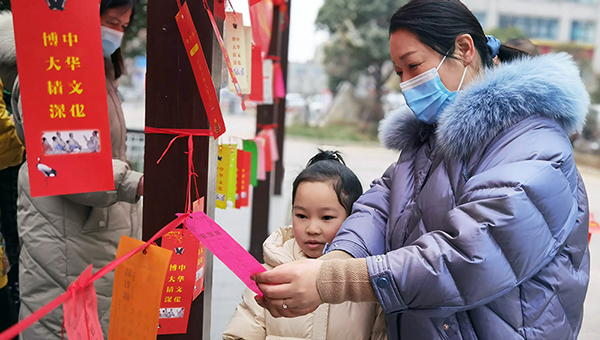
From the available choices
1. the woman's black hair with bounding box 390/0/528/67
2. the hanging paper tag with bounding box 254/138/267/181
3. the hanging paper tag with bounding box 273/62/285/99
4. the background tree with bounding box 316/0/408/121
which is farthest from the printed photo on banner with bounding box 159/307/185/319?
the background tree with bounding box 316/0/408/121

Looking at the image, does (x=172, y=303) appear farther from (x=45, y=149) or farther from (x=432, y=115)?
(x=432, y=115)

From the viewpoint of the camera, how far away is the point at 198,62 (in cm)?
154

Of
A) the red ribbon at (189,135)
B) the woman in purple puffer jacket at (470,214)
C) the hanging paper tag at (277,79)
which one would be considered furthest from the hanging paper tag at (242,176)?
the hanging paper tag at (277,79)

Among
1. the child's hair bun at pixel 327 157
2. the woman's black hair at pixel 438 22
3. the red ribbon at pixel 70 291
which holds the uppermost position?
the woman's black hair at pixel 438 22

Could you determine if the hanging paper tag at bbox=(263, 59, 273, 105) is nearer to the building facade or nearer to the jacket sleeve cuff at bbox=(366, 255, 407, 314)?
the jacket sleeve cuff at bbox=(366, 255, 407, 314)

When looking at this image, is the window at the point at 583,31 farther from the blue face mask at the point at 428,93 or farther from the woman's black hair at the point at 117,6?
the blue face mask at the point at 428,93

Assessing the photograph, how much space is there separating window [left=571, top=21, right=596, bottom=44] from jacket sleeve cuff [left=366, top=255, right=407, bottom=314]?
22.5 m

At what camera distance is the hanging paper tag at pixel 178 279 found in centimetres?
164

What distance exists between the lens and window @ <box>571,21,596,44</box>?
2075 cm

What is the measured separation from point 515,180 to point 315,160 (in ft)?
3.70

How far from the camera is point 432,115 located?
1.66m

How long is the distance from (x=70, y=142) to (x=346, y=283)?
777 millimetres

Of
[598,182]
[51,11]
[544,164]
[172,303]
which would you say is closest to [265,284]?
[172,303]

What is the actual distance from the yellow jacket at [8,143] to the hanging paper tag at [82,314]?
1221mm
